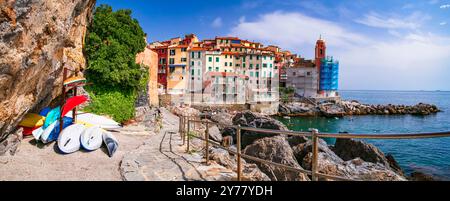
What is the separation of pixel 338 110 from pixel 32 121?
6461 cm

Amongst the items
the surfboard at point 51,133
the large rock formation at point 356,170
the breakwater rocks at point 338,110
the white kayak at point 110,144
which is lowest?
the breakwater rocks at point 338,110

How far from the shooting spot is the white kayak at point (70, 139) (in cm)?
793

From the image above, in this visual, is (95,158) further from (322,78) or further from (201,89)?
(322,78)

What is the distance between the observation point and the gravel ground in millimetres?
6020

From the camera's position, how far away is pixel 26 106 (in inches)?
288

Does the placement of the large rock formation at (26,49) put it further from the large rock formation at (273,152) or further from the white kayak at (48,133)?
the large rock formation at (273,152)

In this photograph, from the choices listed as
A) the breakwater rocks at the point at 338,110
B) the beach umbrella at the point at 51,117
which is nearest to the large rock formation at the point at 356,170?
the beach umbrella at the point at 51,117

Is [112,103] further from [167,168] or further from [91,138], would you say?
[167,168]

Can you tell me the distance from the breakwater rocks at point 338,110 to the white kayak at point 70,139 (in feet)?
177

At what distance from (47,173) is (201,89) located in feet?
184

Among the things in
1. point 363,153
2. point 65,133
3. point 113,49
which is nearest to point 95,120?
point 65,133

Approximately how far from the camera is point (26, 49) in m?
6.08

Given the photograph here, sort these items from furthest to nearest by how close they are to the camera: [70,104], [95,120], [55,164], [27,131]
→ [95,120] → [70,104] → [27,131] → [55,164]
